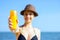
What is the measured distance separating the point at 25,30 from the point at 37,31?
0.61ft

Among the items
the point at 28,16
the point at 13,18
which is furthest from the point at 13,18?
the point at 28,16

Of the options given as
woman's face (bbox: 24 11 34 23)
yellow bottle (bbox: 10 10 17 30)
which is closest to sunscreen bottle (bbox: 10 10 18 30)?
yellow bottle (bbox: 10 10 17 30)

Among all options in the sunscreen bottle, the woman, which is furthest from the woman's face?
the sunscreen bottle

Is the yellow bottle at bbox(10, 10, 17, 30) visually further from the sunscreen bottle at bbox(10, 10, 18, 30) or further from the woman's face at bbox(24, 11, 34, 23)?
the woman's face at bbox(24, 11, 34, 23)

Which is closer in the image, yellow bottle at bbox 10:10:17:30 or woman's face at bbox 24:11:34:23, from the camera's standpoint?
yellow bottle at bbox 10:10:17:30

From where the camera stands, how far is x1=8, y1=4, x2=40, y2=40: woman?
12.8 feet

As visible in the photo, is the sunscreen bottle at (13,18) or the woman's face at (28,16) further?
the woman's face at (28,16)

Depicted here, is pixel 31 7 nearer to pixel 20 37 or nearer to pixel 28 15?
pixel 28 15

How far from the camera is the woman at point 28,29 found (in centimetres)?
391

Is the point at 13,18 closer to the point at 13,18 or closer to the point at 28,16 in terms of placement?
the point at 13,18

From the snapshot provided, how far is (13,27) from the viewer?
3.83m

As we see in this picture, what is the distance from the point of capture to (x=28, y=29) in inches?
156

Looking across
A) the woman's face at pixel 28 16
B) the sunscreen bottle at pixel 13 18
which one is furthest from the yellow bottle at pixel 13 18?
the woman's face at pixel 28 16

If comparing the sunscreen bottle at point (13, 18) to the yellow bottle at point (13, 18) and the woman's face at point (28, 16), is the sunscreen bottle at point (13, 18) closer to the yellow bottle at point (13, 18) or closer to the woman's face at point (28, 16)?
the yellow bottle at point (13, 18)
